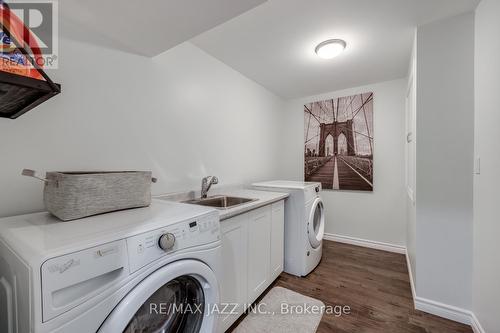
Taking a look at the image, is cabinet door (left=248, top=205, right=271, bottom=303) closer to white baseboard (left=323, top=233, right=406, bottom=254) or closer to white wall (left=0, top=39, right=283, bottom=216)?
white wall (left=0, top=39, right=283, bottom=216)

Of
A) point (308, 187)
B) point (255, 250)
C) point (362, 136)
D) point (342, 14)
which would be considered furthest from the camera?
point (362, 136)

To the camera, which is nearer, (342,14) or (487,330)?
(487,330)

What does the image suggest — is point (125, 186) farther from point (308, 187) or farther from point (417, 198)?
point (417, 198)

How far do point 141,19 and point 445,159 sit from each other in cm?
222

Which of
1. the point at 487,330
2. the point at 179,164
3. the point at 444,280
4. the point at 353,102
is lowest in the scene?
the point at 487,330

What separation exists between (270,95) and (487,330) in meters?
3.05

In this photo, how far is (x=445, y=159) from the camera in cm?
159

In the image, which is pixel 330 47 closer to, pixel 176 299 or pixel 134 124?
pixel 134 124

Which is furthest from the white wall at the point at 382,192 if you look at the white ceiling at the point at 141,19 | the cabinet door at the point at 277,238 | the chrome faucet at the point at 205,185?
the white ceiling at the point at 141,19

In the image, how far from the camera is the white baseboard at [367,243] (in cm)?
275

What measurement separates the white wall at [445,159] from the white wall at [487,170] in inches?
2.6

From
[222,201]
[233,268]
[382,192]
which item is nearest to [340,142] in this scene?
[382,192]

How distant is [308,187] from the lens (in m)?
2.24

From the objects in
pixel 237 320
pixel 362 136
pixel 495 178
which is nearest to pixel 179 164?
pixel 237 320
